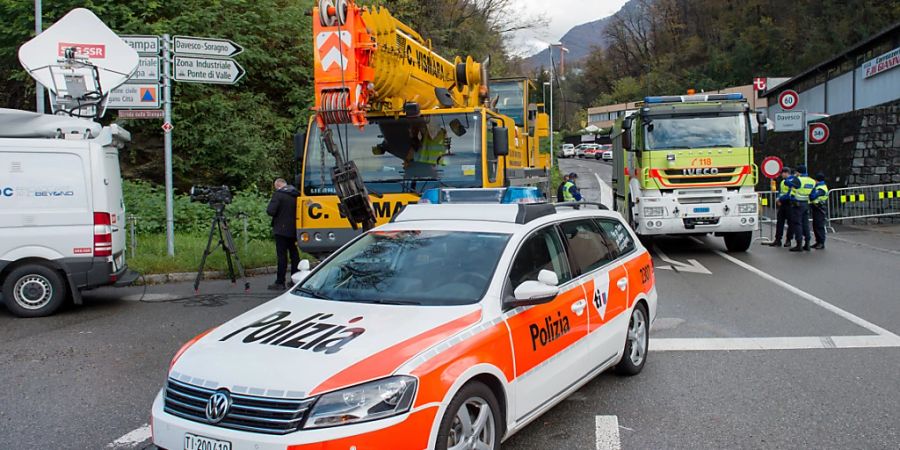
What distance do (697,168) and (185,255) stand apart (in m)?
9.70

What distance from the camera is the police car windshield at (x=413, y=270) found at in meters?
4.55

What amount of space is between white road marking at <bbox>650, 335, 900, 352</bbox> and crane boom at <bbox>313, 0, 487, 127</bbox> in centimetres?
428

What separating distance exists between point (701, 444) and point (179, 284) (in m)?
9.22

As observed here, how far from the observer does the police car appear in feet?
11.2

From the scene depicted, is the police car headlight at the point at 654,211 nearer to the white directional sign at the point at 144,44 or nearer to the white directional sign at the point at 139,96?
the white directional sign at the point at 139,96

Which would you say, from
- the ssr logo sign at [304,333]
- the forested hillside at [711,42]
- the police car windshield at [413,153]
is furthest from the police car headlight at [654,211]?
the forested hillside at [711,42]

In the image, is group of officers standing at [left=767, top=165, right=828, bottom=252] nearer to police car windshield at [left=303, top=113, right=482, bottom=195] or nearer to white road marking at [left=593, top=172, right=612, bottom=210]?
police car windshield at [left=303, top=113, right=482, bottom=195]

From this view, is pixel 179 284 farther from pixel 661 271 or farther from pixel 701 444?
pixel 701 444

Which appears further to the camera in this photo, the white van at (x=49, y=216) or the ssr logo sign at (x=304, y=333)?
the white van at (x=49, y=216)

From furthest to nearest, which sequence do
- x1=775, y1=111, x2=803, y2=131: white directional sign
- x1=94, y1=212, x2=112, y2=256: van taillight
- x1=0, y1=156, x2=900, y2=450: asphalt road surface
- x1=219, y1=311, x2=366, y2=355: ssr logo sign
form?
1. x1=775, y1=111, x2=803, y2=131: white directional sign
2. x1=94, y1=212, x2=112, y2=256: van taillight
3. x1=0, y1=156, x2=900, y2=450: asphalt road surface
4. x1=219, y1=311, x2=366, y2=355: ssr logo sign

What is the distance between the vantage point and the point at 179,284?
11.7 m

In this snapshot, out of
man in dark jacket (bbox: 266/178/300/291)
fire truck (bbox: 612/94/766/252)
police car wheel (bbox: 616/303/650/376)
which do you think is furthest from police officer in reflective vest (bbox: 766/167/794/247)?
police car wheel (bbox: 616/303/650/376)

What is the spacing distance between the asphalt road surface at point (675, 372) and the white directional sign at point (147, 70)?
149 inches

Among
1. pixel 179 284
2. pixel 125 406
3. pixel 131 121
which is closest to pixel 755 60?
pixel 131 121
